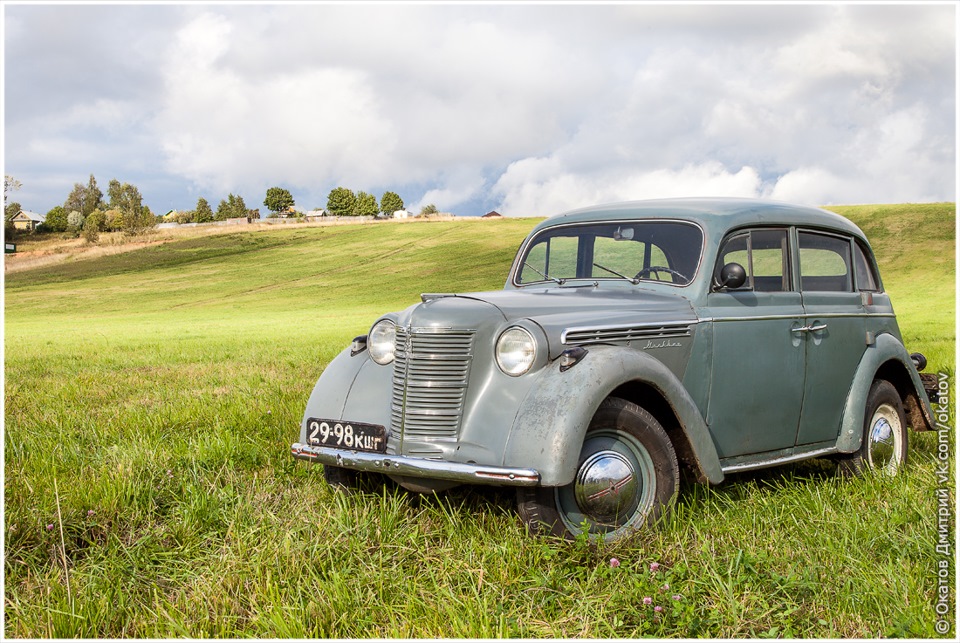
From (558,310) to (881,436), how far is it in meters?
3.14

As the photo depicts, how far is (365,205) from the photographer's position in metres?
107

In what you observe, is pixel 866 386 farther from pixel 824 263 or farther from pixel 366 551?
pixel 366 551

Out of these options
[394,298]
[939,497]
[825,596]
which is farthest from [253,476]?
[394,298]

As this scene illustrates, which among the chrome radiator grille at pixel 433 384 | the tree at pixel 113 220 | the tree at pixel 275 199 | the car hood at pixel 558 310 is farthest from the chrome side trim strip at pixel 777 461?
the tree at pixel 275 199

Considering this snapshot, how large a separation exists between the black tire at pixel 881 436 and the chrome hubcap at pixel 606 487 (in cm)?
246

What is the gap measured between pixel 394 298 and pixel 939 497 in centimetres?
3510

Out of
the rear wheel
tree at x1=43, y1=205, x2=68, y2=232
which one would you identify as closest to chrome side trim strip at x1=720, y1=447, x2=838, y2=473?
the rear wheel

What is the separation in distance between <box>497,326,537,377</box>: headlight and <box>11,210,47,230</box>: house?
110 meters

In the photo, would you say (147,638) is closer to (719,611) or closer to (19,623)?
(19,623)

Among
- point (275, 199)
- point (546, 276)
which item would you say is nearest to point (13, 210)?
point (275, 199)

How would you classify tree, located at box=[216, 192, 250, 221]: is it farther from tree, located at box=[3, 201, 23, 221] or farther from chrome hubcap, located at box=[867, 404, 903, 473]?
chrome hubcap, located at box=[867, 404, 903, 473]

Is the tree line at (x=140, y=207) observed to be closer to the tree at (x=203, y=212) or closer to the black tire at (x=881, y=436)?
the tree at (x=203, y=212)

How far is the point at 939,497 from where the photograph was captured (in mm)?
4887

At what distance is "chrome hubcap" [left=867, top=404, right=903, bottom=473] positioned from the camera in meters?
6.13
